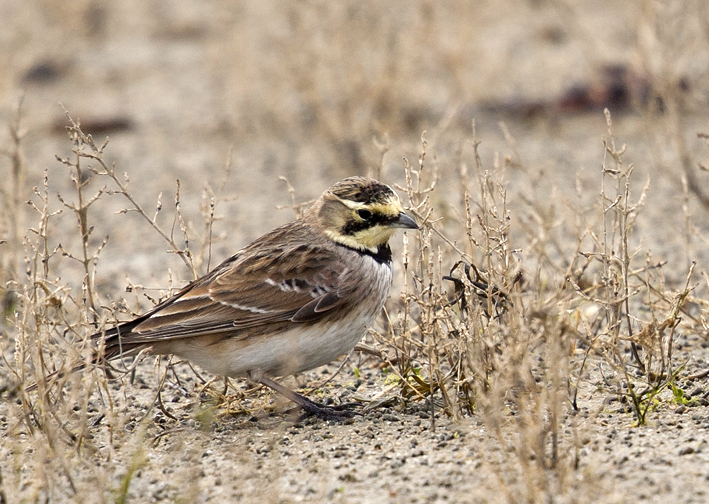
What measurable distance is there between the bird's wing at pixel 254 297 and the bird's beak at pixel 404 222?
0.33 metres

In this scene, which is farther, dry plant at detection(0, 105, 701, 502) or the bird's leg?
the bird's leg

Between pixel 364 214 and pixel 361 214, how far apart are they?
0.02 metres

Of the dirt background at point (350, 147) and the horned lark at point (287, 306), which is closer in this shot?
the dirt background at point (350, 147)

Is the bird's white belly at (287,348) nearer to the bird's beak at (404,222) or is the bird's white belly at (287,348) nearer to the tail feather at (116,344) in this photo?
the tail feather at (116,344)

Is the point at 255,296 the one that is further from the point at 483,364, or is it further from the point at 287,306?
the point at 483,364

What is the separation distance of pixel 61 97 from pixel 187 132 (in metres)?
2.27

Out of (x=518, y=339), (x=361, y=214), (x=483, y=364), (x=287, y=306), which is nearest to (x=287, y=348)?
(x=287, y=306)

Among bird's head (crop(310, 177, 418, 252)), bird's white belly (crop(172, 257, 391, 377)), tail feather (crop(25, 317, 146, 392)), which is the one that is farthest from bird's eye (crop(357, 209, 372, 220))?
tail feather (crop(25, 317, 146, 392))

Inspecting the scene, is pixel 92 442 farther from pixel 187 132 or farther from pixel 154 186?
pixel 187 132

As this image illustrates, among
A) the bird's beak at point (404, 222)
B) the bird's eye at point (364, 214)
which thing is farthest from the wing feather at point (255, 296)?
the bird's beak at point (404, 222)

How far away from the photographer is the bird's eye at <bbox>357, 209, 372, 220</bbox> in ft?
16.4

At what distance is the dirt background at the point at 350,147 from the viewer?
4008 mm

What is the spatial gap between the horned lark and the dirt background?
0.87 feet

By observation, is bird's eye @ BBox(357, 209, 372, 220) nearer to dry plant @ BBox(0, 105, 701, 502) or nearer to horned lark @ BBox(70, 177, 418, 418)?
horned lark @ BBox(70, 177, 418, 418)
